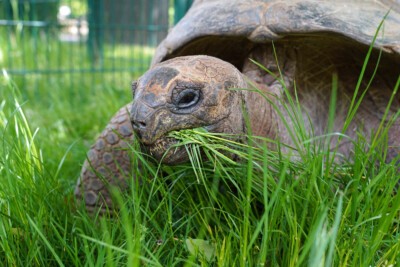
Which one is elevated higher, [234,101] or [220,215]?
[234,101]

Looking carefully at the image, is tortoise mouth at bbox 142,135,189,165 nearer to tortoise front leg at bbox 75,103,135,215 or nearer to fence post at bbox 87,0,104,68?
tortoise front leg at bbox 75,103,135,215

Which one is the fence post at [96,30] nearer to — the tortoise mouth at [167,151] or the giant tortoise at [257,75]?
the giant tortoise at [257,75]

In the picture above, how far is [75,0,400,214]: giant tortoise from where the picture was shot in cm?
124

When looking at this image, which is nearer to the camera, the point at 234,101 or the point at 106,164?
the point at 234,101

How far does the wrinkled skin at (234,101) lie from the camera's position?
122cm

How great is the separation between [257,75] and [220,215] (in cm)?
64

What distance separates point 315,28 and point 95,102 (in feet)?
7.72

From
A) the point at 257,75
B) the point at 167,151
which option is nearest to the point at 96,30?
the point at 257,75

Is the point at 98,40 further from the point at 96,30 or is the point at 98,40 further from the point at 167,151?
the point at 167,151

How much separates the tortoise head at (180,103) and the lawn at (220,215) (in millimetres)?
40

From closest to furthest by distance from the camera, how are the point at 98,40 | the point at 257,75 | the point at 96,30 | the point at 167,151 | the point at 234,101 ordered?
the point at 167,151 → the point at 234,101 → the point at 257,75 → the point at 96,30 → the point at 98,40

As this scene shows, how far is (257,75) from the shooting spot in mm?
1763

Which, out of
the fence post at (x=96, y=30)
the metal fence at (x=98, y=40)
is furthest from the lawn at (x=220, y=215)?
the fence post at (x=96, y=30)

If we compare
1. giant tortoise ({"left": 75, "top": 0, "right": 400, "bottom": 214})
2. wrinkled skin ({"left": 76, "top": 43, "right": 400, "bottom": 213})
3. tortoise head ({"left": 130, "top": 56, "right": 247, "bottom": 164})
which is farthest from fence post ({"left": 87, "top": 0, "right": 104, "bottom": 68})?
tortoise head ({"left": 130, "top": 56, "right": 247, "bottom": 164})
